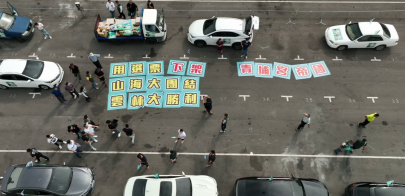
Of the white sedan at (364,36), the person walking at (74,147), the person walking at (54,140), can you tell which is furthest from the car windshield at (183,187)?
the white sedan at (364,36)

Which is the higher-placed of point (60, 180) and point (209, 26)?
point (209, 26)

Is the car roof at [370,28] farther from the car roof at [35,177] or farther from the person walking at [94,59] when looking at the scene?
the car roof at [35,177]

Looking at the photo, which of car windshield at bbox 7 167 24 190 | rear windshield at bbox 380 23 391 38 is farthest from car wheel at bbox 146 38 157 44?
rear windshield at bbox 380 23 391 38

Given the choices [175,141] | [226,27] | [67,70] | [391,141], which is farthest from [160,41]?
[391,141]

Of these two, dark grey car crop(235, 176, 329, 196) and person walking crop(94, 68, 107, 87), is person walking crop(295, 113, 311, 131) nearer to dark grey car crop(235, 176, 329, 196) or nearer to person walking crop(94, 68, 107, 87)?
dark grey car crop(235, 176, 329, 196)

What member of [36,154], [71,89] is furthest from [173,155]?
[71,89]

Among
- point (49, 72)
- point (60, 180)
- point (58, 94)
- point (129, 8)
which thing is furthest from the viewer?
point (129, 8)

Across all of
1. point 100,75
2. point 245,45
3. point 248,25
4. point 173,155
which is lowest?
point 173,155

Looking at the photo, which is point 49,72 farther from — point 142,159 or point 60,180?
point 142,159
